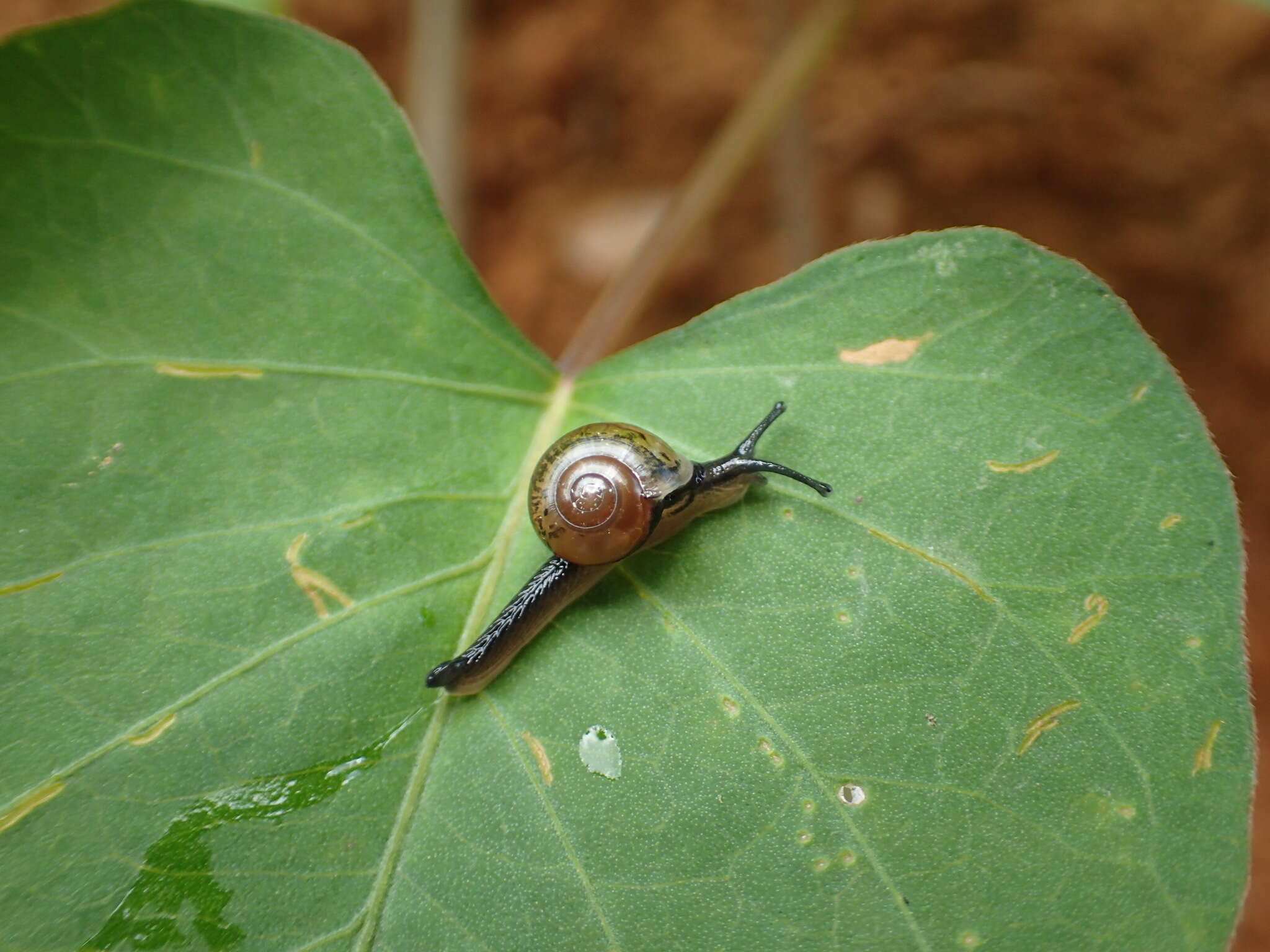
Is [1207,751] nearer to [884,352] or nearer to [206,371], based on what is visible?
[884,352]

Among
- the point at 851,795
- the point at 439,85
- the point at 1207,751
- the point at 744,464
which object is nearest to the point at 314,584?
the point at 744,464

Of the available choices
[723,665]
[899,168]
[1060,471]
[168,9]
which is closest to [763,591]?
[723,665]

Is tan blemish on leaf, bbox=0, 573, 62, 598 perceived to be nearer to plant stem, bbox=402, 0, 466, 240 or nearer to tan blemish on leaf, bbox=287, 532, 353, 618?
tan blemish on leaf, bbox=287, 532, 353, 618

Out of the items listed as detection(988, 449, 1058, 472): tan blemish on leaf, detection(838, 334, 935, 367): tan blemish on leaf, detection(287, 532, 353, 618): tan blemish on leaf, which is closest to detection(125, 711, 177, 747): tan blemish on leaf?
detection(287, 532, 353, 618): tan blemish on leaf

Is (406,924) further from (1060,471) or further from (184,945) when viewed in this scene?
(1060,471)

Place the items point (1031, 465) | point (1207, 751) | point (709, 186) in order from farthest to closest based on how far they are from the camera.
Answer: point (709, 186) → point (1031, 465) → point (1207, 751)
